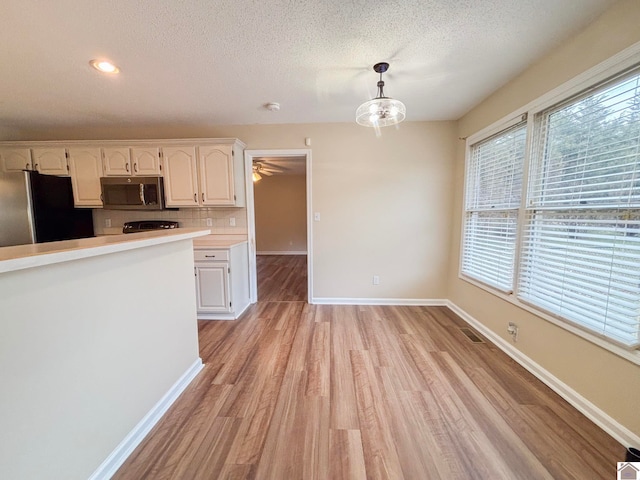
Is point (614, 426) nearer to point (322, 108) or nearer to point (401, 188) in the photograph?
point (401, 188)

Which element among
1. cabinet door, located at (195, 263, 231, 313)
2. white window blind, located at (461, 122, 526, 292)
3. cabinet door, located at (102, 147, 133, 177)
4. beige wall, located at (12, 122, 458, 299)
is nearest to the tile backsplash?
cabinet door, located at (102, 147, 133, 177)

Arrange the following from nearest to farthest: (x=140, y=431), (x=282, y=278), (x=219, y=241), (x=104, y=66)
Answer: (x=140, y=431)
(x=104, y=66)
(x=219, y=241)
(x=282, y=278)

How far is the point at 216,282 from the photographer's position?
2.89 meters

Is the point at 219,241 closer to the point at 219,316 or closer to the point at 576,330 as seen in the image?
the point at 219,316

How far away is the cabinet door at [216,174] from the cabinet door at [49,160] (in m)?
1.77

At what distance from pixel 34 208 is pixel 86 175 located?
640 millimetres

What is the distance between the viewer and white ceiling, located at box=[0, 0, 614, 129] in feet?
4.64

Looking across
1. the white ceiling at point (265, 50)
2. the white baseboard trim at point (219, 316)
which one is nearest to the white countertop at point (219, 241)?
the white baseboard trim at point (219, 316)

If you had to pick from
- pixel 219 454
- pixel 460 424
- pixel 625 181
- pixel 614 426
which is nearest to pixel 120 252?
pixel 219 454

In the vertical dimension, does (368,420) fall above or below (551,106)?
below

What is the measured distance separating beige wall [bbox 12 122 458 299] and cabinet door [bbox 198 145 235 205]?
1.41 ft

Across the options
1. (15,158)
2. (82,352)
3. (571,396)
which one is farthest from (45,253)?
(15,158)

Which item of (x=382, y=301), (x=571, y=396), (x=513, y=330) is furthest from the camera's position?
(x=382, y=301)

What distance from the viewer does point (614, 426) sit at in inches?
53.8
